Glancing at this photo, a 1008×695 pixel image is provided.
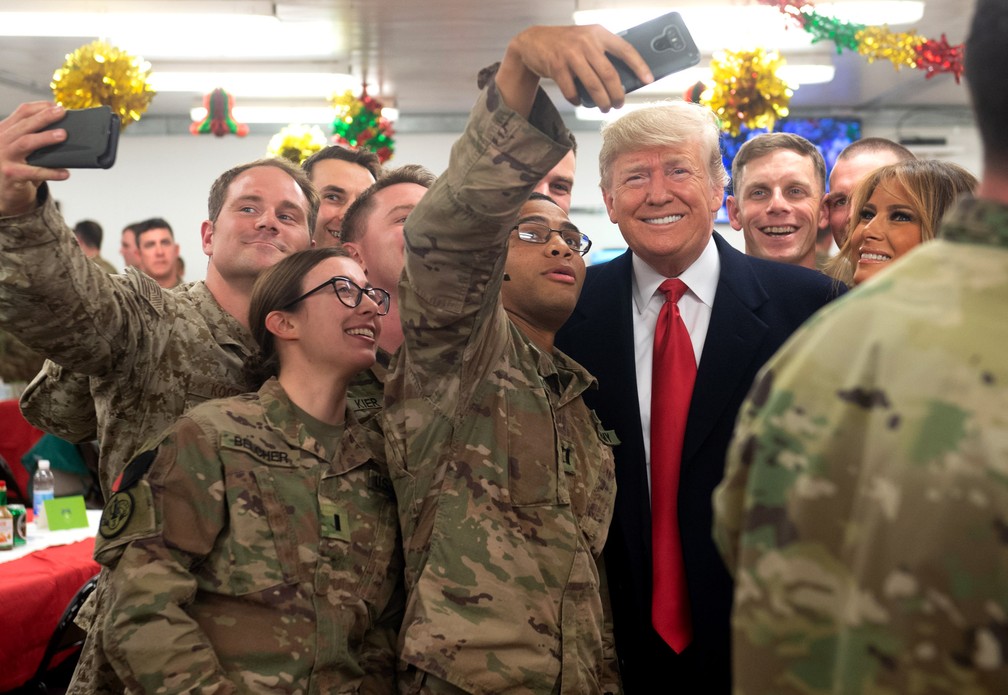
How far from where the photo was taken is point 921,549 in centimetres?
85

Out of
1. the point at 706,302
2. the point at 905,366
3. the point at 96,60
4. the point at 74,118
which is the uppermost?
the point at 96,60

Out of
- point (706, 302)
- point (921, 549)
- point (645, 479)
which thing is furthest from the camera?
point (706, 302)

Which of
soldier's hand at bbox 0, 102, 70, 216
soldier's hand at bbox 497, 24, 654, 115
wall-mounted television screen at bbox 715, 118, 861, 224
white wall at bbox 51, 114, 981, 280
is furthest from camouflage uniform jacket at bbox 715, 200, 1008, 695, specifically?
white wall at bbox 51, 114, 981, 280

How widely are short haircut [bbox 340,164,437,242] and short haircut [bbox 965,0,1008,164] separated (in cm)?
182

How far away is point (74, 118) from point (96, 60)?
3.86 meters

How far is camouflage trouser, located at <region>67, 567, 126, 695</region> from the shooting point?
6.56 feet

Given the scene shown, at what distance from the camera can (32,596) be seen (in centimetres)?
348

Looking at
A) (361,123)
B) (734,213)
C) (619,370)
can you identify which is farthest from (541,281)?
(361,123)

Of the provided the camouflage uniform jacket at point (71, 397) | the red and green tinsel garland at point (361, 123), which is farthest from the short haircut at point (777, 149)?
the red and green tinsel garland at point (361, 123)

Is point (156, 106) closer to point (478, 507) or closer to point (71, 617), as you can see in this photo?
point (71, 617)

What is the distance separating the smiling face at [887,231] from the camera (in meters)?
2.47

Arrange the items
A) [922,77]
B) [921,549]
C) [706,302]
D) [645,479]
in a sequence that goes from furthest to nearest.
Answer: [922,77], [706,302], [645,479], [921,549]

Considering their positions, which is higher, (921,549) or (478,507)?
(921,549)

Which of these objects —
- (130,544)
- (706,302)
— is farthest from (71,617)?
(706,302)
